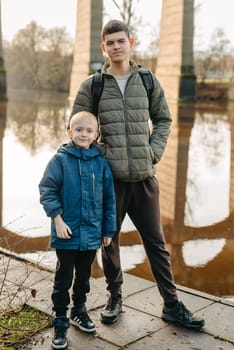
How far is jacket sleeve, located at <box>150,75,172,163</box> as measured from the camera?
3350 mm

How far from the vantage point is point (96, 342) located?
120 inches

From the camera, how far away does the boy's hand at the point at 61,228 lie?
296 centimetres

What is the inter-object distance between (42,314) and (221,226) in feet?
10.4

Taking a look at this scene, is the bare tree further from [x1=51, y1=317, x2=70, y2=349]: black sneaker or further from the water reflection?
[x1=51, y1=317, x2=70, y2=349]: black sneaker

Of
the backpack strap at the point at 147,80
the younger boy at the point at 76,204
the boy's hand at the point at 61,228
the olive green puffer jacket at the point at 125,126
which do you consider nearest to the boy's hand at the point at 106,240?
the younger boy at the point at 76,204

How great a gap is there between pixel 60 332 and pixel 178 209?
4004 millimetres

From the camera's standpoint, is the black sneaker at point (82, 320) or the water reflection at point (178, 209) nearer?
the black sneaker at point (82, 320)

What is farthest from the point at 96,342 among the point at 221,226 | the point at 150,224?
the point at 221,226

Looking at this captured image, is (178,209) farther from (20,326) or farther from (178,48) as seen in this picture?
(178,48)

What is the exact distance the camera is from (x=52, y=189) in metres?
2.97

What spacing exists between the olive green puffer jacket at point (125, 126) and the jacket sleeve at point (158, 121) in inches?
1.9

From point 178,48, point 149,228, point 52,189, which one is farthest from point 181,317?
point 178,48

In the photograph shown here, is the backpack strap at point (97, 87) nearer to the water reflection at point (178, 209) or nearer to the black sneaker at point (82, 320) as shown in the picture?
the water reflection at point (178, 209)

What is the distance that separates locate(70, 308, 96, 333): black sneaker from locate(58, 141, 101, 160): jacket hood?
871 millimetres
